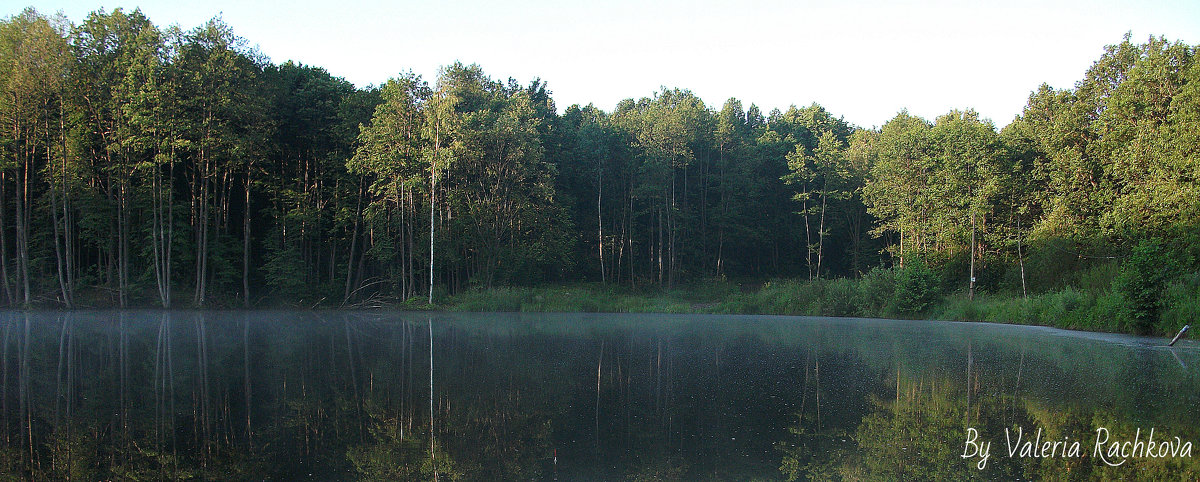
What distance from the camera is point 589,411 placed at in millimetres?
8438

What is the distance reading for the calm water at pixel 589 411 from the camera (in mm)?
5988

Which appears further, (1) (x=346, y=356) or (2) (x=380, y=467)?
(1) (x=346, y=356)

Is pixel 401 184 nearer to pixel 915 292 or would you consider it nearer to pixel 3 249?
pixel 3 249

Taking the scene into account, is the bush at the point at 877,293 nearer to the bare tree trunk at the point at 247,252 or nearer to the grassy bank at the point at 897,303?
the grassy bank at the point at 897,303

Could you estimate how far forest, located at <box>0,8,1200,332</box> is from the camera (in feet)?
97.2

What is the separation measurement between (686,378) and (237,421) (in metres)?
6.32

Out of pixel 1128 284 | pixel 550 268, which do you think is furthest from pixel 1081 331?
pixel 550 268

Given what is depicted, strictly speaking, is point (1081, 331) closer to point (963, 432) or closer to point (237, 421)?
point (963, 432)

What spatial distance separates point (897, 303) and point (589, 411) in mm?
26084

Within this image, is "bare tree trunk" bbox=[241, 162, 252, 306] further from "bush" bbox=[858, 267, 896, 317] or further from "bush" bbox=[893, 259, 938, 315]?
"bush" bbox=[893, 259, 938, 315]

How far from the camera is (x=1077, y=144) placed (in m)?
33.8
